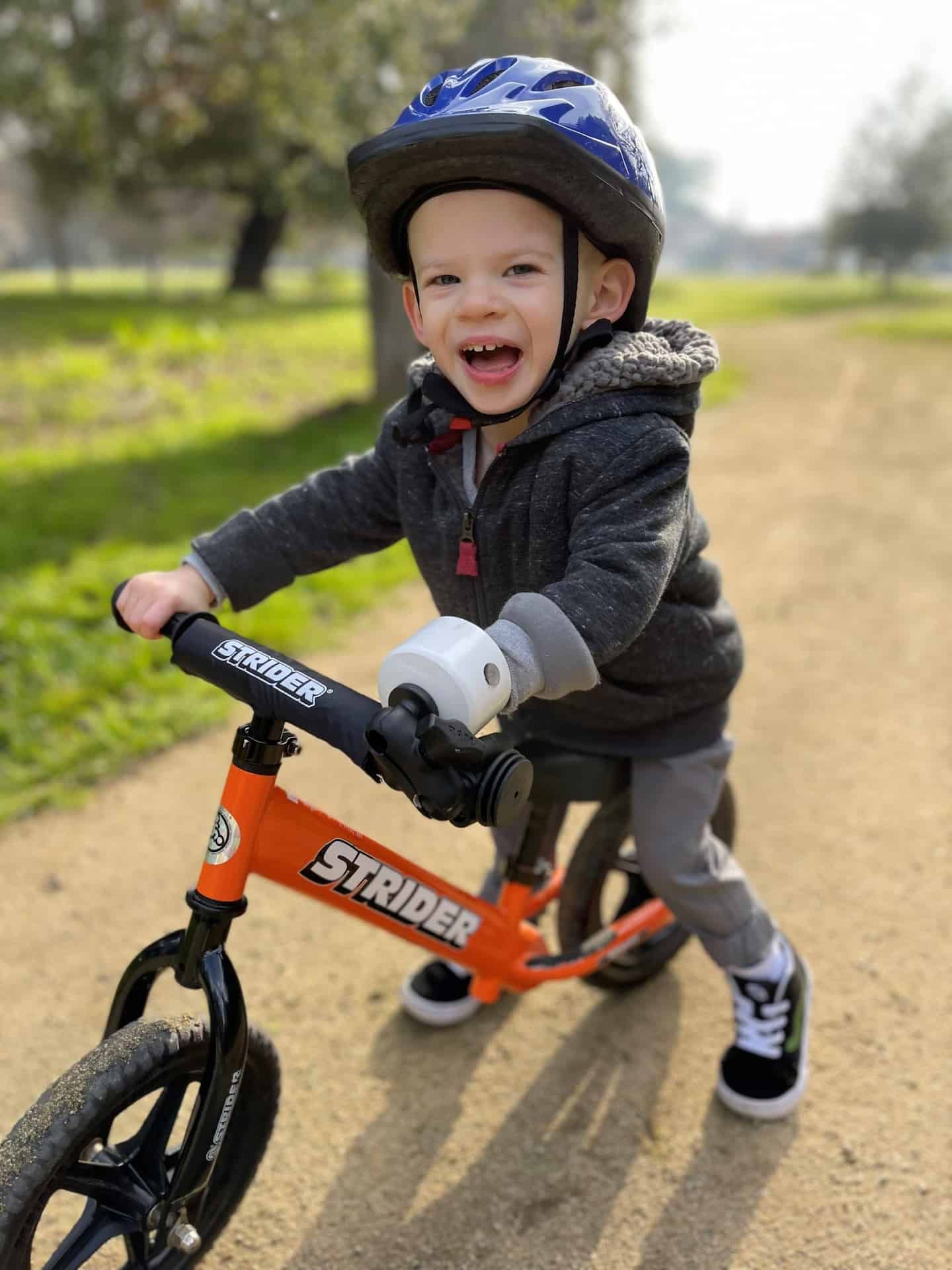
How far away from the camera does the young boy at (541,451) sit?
1757mm

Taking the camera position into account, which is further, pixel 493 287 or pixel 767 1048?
pixel 767 1048

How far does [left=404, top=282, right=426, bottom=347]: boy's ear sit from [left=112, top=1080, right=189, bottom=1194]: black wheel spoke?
144cm

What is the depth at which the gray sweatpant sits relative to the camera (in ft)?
7.88

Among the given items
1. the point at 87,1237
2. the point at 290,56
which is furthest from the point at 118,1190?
the point at 290,56

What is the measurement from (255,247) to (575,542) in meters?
25.3

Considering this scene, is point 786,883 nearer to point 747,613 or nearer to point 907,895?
point 907,895

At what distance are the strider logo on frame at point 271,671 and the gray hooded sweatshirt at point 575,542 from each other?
27cm

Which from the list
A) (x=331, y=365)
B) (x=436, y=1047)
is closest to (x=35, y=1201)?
(x=436, y=1047)

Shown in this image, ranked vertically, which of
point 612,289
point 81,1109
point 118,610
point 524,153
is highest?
point 524,153

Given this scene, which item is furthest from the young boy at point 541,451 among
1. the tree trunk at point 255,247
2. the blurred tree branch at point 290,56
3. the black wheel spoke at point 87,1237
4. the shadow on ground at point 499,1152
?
the tree trunk at point 255,247

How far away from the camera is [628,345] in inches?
76.5

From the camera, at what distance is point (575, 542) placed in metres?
1.82

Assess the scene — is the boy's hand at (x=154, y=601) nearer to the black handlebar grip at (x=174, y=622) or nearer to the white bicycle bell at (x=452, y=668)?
the black handlebar grip at (x=174, y=622)

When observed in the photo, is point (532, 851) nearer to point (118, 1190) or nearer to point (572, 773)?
point (572, 773)
